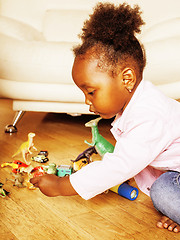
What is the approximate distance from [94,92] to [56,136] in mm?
821

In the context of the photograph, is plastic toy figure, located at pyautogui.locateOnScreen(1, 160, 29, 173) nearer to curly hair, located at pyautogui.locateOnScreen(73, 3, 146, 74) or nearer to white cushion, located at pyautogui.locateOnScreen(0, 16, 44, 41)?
Answer: curly hair, located at pyautogui.locateOnScreen(73, 3, 146, 74)

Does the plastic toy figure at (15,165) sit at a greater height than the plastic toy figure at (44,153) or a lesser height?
greater

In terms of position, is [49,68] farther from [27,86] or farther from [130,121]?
[130,121]

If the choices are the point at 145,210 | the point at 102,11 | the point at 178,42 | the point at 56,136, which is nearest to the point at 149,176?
the point at 145,210

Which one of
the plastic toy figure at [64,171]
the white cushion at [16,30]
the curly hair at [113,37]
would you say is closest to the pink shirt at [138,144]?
the curly hair at [113,37]

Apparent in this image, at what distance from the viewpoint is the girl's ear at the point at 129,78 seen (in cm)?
87

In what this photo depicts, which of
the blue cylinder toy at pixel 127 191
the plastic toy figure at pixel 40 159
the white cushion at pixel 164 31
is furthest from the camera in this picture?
the white cushion at pixel 164 31

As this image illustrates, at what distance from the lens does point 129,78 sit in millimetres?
874

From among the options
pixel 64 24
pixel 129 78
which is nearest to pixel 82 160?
pixel 129 78

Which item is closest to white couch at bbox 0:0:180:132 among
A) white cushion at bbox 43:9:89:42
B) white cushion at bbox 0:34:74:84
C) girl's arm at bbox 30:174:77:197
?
white cushion at bbox 0:34:74:84

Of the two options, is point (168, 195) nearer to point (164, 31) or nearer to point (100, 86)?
point (100, 86)

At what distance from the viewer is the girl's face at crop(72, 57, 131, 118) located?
2.81 ft

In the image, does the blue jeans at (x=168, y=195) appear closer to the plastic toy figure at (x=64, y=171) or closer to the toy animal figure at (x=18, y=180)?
the plastic toy figure at (x=64, y=171)

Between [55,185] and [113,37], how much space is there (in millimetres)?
413
